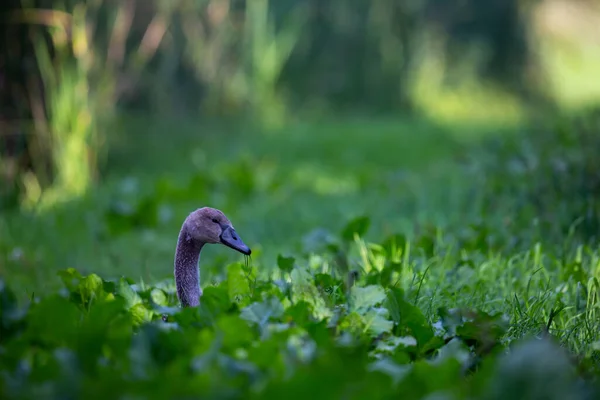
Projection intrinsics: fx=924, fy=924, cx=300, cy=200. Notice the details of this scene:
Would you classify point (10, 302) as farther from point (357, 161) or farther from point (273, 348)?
point (357, 161)

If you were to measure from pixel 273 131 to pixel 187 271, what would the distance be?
5792mm

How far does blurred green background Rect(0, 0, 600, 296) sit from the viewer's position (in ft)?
17.5

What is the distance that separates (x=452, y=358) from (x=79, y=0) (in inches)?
216

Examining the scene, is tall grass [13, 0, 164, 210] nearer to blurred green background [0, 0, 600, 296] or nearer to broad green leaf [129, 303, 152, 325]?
blurred green background [0, 0, 600, 296]

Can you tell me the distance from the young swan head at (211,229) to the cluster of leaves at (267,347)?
0.11 m

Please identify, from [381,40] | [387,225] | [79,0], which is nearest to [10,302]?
[387,225]

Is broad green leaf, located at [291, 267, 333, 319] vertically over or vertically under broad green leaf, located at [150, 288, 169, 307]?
under

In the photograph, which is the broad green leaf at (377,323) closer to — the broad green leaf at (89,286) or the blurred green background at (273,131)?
the broad green leaf at (89,286)

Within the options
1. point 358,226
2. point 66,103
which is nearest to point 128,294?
point 358,226

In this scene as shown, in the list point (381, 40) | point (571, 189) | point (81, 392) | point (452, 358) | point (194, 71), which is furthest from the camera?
point (381, 40)

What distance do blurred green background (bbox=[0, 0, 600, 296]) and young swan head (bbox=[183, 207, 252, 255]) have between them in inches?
31.1

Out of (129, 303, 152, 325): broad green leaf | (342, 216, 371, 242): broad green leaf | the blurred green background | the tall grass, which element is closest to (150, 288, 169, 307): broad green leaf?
(129, 303, 152, 325): broad green leaf

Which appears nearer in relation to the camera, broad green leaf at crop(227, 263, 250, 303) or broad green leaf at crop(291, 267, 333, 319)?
broad green leaf at crop(291, 267, 333, 319)

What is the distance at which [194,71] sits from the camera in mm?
9273
